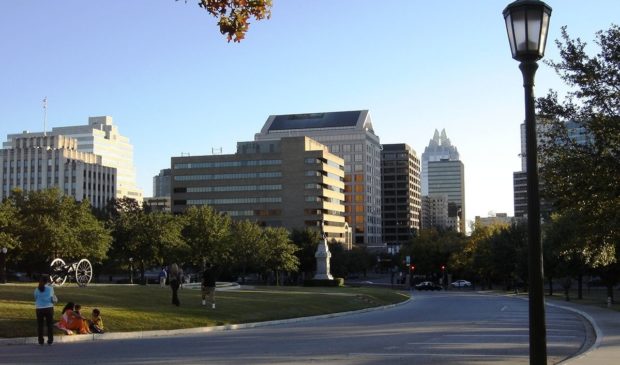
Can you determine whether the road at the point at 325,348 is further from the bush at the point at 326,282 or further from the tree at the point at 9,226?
the bush at the point at 326,282

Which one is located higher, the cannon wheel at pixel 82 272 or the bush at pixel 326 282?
the cannon wheel at pixel 82 272

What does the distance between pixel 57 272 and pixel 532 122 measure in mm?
30670

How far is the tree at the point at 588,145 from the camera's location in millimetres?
15977

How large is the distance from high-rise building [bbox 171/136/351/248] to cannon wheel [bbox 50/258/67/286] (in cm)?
12759

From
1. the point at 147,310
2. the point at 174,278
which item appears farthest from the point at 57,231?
the point at 147,310

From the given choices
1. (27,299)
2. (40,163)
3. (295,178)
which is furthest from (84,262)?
(40,163)

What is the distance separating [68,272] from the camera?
35000 mm

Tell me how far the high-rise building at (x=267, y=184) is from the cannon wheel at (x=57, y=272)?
419ft

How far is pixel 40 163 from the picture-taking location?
7057 inches

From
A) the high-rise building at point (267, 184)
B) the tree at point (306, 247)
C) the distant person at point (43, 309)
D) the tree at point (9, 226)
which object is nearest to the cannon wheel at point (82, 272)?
the tree at point (9, 226)

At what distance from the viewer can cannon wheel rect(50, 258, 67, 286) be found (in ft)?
110

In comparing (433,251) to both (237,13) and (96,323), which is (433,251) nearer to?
(96,323)

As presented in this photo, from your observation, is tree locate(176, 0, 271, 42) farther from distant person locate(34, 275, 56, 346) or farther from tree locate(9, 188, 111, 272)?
tree locate(9, 188, 111, 272)

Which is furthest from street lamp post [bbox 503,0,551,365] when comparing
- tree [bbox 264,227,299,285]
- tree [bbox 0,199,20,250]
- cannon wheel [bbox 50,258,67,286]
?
tree [bbox 264,227,299,285]
